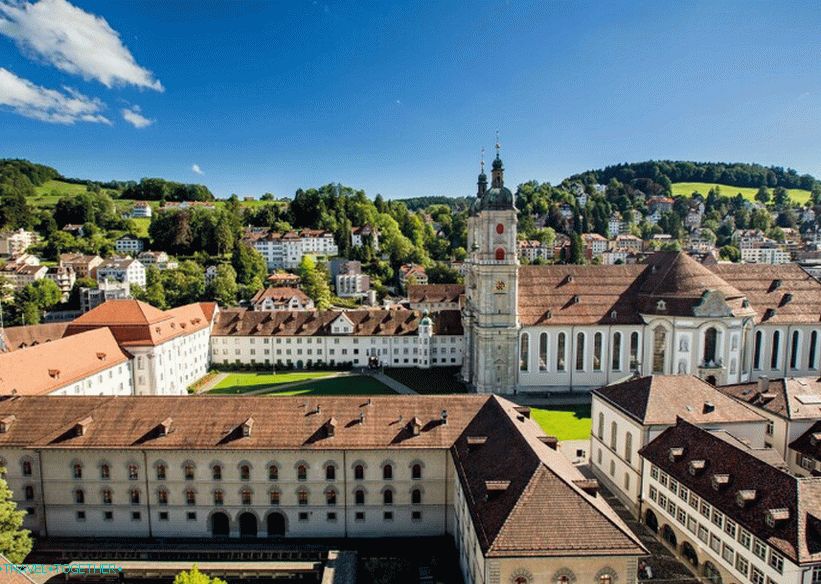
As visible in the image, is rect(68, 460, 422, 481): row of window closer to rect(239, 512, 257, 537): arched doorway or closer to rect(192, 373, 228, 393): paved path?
rect(239, 512, 257, 537): arched doorway

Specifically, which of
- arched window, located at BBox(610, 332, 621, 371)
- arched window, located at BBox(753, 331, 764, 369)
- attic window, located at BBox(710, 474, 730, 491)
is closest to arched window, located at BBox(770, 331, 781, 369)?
arched window, located at BBox(753, 331, 764, 369)

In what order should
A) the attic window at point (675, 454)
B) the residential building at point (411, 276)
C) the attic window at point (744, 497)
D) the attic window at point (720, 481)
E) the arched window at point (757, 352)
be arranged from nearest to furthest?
the attic window at point (744, 497) < the attic window at point (720, 481) < the attic window at point (675, 454) < the arched window at point (757, 352) < the residential building at point (411, 276)

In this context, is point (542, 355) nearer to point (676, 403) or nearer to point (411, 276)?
point (676, 403)

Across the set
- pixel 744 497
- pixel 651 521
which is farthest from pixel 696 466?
pixel 651 521

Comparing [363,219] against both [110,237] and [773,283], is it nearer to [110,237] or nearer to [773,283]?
[110,237]

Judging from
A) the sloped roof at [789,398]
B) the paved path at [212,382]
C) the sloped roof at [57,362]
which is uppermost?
the sloped roof at [57,362]

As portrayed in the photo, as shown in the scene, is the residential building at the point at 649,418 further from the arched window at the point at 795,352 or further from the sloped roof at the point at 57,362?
the sloped roof at the point at 57,362

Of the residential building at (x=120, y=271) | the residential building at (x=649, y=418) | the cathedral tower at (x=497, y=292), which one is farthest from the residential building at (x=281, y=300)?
the residential building at (x=649, y=418)
